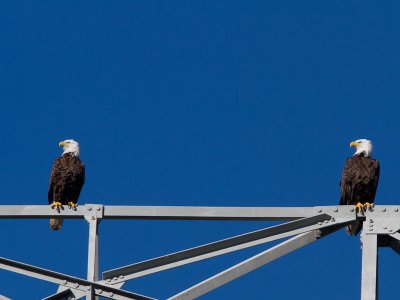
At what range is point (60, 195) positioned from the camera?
410 inches

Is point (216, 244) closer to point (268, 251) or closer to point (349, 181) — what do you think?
point (268, 251)

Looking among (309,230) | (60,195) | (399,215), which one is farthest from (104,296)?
(60,195)

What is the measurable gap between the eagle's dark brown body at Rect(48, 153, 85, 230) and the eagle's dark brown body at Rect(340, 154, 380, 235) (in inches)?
99.2

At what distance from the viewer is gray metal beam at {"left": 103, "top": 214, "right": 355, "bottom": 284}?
6238 millimetres

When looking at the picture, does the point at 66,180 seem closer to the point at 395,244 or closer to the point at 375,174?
Result: the point at 375,174

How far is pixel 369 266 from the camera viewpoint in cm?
589

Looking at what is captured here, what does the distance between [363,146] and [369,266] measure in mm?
4277

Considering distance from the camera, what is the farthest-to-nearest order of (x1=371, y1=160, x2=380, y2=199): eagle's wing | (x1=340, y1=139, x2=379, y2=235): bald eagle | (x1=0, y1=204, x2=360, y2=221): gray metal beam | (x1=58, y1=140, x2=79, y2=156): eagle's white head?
1. (x1=58, y1=140, x2=79, y2=156): eagle's white head
2. (x1=371, y1=160, x2=380, y2=199): eagle's wing
3. (x1=340, y1=139, x2=379, y2=235): bald eagle
4. (x1=0, y1=204, x2=360, y2=221): gray metal beam

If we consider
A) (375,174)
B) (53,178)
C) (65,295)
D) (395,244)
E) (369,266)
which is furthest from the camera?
(53,178)

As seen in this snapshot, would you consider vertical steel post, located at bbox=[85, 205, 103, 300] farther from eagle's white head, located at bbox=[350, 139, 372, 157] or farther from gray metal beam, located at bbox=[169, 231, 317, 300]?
eagle's white head, located at bbox=[350, 139, 372, 157]

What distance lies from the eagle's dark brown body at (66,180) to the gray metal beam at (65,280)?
3.94 m

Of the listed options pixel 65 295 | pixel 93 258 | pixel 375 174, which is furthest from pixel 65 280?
pixel 375 174

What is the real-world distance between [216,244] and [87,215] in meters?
0.79

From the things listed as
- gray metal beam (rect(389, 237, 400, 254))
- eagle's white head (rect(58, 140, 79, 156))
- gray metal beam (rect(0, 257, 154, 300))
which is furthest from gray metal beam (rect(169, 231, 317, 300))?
eagle's white head (rect(58, 140, 79, 156))
